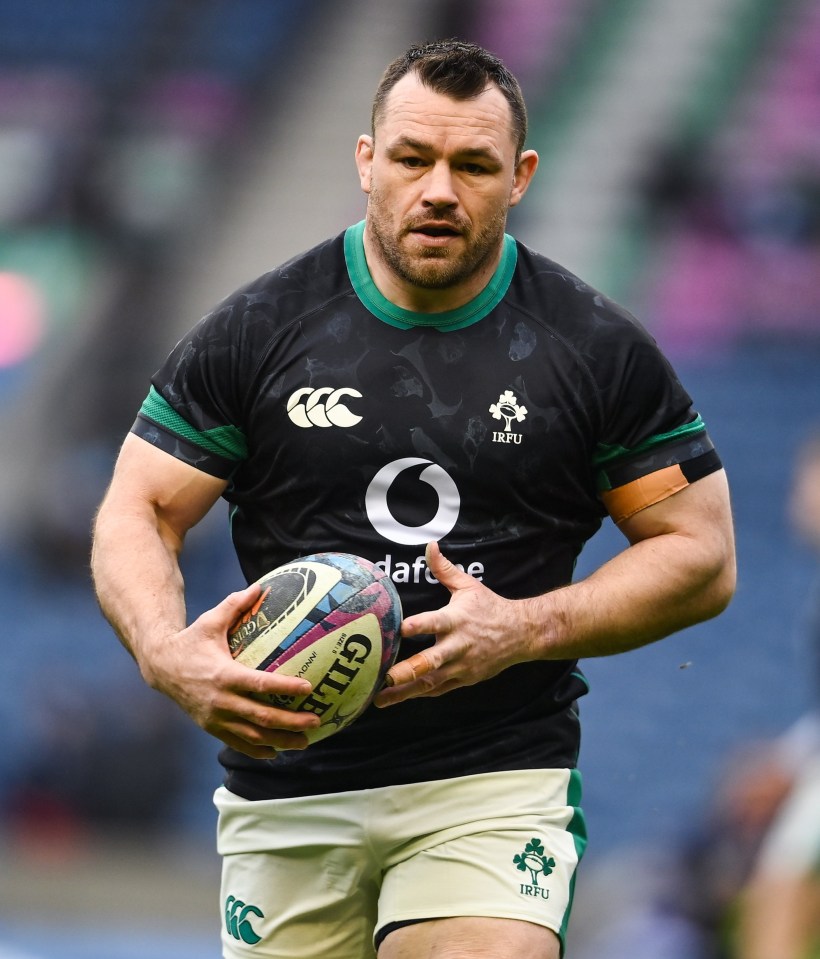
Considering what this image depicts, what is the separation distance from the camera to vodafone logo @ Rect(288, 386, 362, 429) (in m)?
3.93

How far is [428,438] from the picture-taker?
392 centimetres

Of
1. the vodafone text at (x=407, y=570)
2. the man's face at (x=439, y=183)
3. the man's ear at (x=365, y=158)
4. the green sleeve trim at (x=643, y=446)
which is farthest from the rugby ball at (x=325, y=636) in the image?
the man's ear at (x=365, y=158)

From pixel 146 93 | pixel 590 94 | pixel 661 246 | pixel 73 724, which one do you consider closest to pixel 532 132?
pixel 590 94

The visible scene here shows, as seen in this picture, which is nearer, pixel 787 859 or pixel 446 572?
pixel 446 572

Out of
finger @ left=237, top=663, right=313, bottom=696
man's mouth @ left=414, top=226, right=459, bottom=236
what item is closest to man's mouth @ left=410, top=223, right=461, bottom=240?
man's mouth @ left=414, top=226, right=459, bottom=236

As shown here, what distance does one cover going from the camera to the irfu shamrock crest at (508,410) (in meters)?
3.93

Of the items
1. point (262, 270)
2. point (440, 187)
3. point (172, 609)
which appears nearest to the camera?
point (172, 609)

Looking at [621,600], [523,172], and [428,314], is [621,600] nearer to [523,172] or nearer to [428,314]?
[428,314]

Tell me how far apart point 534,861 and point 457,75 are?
1.92 meters

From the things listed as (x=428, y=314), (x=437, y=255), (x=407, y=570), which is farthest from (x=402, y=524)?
(x=437, y=255)

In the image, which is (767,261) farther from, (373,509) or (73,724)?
(373,509)

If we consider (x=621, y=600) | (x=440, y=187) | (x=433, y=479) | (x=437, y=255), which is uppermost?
(x=440, y=187)

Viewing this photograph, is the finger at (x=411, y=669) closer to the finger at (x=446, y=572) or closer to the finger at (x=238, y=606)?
the finger at (x=446, y=572)

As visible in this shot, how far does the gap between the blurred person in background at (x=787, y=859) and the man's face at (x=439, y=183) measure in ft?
17.2
